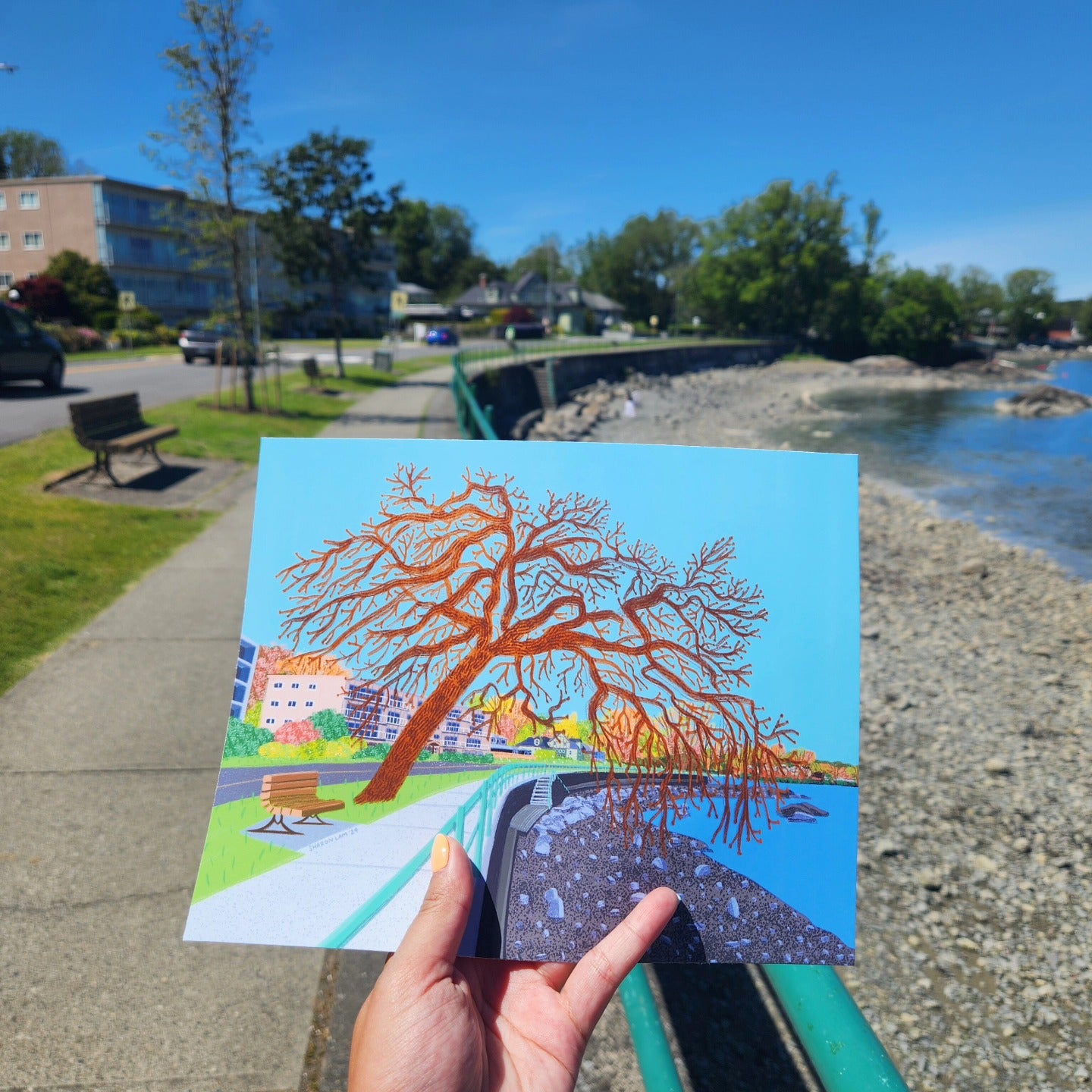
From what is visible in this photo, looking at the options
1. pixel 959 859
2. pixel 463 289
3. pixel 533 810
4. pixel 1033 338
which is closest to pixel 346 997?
pixel 533 810

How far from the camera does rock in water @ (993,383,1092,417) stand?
1379 inches

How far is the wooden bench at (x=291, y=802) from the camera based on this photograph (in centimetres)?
163

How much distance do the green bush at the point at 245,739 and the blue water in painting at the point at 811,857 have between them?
95 centimetres

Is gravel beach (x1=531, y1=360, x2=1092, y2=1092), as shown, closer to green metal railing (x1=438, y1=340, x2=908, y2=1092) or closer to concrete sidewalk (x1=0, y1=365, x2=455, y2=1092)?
green metal railing (x1=438, y1=340, x2=908, y2=1092)

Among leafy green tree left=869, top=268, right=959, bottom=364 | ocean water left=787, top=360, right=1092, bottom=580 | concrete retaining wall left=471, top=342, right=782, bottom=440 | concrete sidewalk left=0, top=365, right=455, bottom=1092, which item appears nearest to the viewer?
concrete sidewalk left=0, top=365, right=455, bottom=1092

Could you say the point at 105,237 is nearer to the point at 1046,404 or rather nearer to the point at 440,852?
the point at 1046,404

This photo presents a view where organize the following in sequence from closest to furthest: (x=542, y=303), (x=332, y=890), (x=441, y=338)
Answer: (x=332, y=890) → (x=441, y=338) → (x=542, y=303)

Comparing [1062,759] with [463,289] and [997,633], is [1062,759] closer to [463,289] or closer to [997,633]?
[997,633]

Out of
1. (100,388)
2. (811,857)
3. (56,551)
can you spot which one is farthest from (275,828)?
(100,388)

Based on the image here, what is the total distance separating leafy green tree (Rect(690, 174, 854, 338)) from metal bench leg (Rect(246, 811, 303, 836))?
78852 mm

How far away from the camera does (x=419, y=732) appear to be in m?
1.68

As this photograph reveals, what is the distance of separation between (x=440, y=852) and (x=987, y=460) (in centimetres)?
2530

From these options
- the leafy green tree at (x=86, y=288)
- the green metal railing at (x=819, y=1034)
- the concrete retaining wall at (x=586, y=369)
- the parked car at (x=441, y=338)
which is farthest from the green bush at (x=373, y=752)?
the parked car at (x=441, y=338)

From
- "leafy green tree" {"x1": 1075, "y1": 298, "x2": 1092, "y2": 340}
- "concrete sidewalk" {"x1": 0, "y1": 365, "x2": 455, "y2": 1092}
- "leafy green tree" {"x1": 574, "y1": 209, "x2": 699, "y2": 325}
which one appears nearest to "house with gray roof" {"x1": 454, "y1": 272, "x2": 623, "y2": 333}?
"leafy green tree" {"x1": 574, "y1": 209, "x2": 699, "y2": 325}
